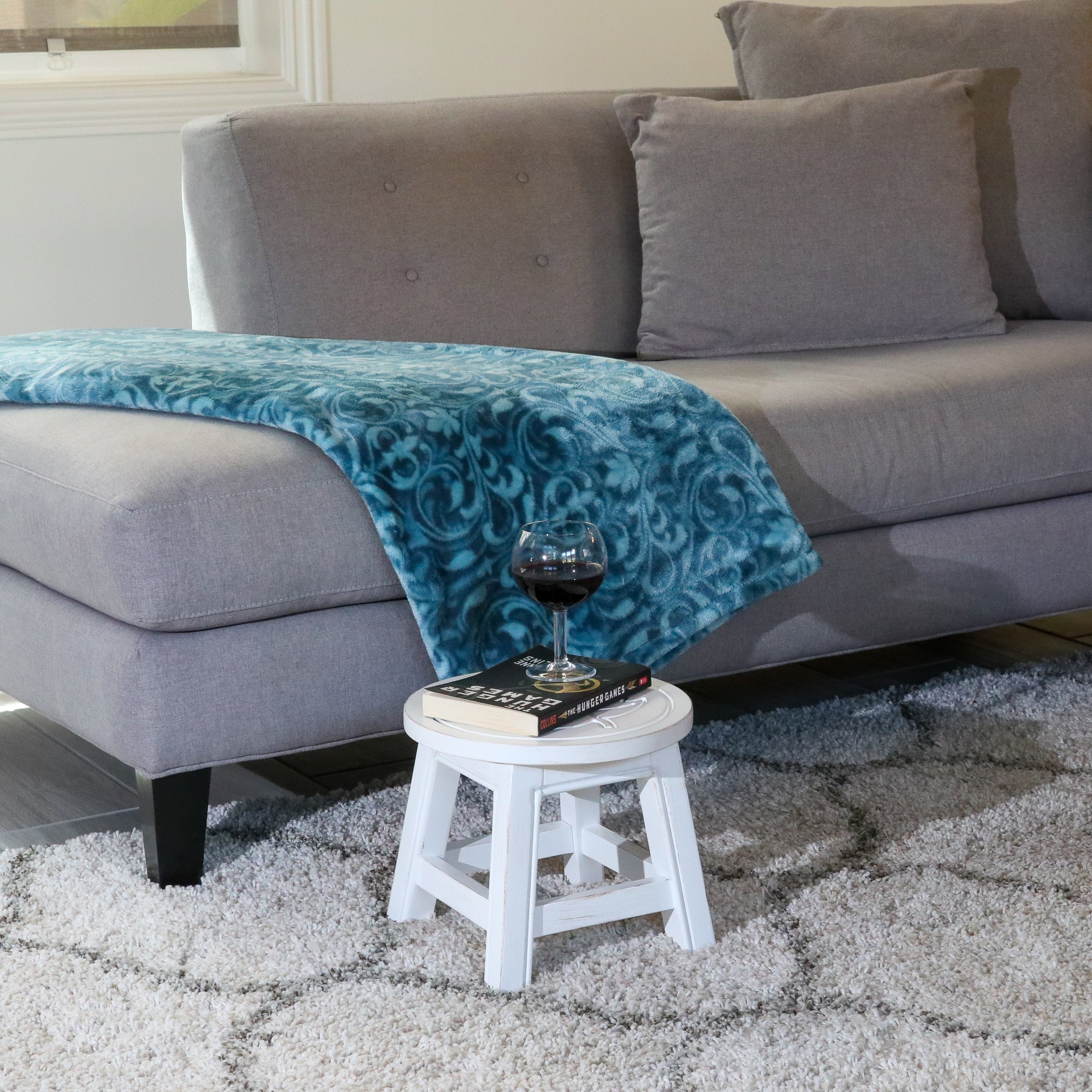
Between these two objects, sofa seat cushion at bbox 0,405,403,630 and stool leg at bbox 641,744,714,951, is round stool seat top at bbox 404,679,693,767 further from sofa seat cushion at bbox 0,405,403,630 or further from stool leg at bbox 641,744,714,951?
sofa seat cushion at bbox 0,405,403,630

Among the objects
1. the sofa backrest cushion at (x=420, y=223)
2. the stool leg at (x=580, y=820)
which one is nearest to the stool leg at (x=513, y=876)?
the stool leg at (x=580, y=820)

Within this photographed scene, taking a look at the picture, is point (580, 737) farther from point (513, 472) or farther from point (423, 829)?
point (513, 472)

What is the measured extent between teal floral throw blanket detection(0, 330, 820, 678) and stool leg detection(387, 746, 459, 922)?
157 millimetres

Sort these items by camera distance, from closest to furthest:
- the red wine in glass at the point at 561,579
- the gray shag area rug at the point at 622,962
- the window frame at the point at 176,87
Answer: the gray shag area rug at the point at 622,962
the red wine in glass at the point at 561,579
the window frame at the point at 176,87

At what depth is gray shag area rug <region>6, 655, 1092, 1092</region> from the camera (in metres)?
1.25

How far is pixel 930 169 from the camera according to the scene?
2.42 m

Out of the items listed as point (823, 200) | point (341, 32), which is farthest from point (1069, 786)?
point (341, 32)

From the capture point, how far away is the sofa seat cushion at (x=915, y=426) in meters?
1.94

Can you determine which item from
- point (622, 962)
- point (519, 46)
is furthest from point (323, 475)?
point (519, 46)

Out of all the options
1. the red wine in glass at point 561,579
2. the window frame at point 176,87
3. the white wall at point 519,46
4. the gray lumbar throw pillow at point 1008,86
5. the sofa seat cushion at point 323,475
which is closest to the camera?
the red wine in glass at point 561,579

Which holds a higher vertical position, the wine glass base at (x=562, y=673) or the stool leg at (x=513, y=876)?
the wine glass base at (x=562, y=673)

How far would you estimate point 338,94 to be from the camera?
3.03 meters

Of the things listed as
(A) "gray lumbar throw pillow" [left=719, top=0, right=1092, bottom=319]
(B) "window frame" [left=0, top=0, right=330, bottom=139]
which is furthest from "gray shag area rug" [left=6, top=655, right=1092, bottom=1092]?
(B) "window frame" [left=0, top=0, right=330, bottom=139]

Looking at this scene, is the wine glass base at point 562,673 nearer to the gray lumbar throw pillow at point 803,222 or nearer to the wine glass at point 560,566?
the wine glass at point 560,566
